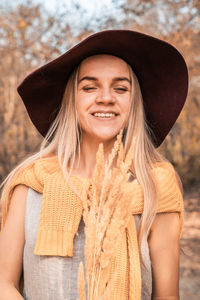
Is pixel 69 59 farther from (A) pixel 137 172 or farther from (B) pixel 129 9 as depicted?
(B) pixel 129 9

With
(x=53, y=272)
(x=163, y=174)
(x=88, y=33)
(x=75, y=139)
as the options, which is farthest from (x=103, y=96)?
(x=88, y=33)

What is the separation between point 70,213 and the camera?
186 cm

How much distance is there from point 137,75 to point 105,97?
14.7 inches

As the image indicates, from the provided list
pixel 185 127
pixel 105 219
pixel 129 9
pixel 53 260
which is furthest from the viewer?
pixel 185 127

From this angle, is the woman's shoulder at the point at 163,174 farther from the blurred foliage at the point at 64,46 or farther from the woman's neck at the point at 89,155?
the blurred foliage at the point at 64,46

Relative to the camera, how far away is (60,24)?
4.91m

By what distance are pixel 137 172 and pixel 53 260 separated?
1.86 ft

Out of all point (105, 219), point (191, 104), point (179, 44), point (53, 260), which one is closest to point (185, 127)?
point (191, 104)

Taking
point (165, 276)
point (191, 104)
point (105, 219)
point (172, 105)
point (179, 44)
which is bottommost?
point (165, 276)

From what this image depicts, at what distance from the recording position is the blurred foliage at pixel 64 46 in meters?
4.90

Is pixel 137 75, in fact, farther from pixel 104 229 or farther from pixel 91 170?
pixel 104 229

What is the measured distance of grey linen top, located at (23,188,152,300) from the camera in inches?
73.1

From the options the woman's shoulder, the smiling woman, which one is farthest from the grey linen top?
the smiling woman

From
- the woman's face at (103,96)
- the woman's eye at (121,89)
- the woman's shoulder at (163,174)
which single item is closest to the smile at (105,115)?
the woman's face at (103,96)
